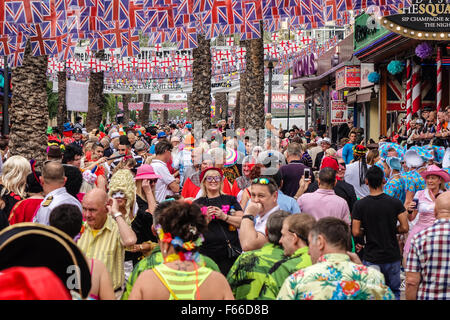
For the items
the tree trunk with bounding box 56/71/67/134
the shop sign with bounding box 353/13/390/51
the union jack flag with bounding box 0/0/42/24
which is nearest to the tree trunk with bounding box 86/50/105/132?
the tree trunk with bounding box 56/71/67/134

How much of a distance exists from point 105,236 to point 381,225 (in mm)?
3185

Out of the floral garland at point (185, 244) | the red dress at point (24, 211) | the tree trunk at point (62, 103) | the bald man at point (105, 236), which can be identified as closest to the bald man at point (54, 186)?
the red dress at point (24, 211)

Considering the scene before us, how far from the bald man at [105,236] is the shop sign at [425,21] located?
38.3 ft

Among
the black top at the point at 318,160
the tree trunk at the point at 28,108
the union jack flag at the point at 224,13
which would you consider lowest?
the black top at the point at 318,160

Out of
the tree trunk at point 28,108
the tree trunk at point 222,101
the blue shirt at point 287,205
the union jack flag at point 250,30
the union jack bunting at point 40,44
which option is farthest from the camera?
the tree trunk at point 222,101

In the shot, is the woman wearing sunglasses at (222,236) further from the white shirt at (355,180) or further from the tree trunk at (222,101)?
the tree trunk at (222,101)

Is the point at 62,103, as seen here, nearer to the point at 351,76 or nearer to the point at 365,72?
the point at 351,76

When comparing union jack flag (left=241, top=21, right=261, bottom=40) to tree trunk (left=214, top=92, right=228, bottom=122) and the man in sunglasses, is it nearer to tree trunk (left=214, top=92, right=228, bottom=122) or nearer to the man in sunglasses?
the man in sunglasses

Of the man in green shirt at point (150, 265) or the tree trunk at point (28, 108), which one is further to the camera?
the tree trunk at point (28, 108)

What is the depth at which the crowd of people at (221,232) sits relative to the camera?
144 inches

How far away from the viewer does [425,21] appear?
15398 millimetres

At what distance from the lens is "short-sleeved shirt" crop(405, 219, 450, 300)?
15.6 ft

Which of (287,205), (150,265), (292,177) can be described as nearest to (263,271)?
(150,265)
